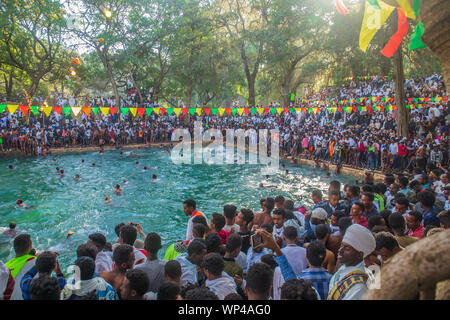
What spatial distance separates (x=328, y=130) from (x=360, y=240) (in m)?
19.4

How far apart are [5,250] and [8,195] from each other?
644 centimetres

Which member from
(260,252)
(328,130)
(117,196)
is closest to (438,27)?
(260,252)

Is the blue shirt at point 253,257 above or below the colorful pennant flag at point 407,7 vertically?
→ below

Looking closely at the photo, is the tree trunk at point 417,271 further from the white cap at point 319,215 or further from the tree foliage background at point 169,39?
the tree foliage background at point 169,39

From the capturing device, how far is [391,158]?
14.5m

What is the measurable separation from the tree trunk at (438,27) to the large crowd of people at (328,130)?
11641mm

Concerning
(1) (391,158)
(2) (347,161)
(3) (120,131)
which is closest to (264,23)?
(3) (120,131)

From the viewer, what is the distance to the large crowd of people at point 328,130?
1457 cm

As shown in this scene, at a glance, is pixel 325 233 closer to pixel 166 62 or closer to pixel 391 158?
pixel 391 158

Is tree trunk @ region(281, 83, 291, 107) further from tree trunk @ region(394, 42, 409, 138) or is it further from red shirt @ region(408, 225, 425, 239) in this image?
red shirt @ region(408, 225, 425, 239)

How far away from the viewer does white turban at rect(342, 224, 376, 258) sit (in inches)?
118

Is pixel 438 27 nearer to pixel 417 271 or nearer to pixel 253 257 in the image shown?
pixel 417 271

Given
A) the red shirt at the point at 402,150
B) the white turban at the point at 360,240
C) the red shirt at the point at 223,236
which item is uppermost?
the red shirt at the point at 402,150

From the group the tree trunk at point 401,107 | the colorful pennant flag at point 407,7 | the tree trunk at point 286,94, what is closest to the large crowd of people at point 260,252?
the colorful pennant flag at point 407,7
